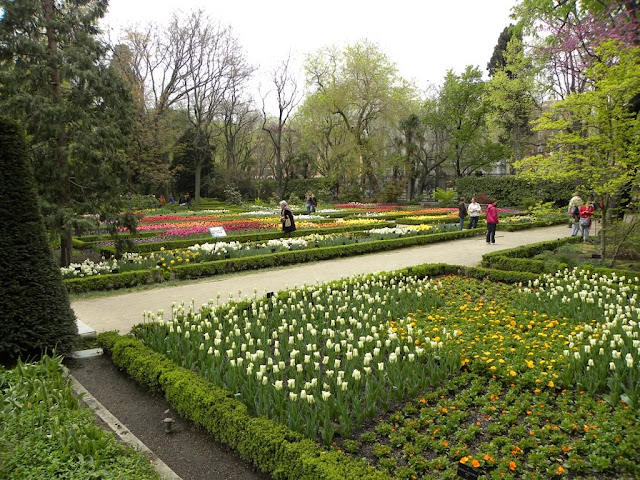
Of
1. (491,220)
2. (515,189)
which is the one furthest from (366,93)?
(491,220)

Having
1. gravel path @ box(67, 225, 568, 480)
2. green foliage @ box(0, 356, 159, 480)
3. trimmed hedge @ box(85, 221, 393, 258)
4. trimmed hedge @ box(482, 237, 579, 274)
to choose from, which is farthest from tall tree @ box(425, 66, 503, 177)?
green foliage @ box(0, 356, 159, 480)

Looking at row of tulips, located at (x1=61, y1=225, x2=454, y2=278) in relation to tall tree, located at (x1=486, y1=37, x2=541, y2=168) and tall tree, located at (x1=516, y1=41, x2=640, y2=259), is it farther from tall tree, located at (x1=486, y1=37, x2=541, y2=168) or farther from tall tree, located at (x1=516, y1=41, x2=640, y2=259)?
tall tree, located at (x1=486, y1=37, x2=541, y2=168)

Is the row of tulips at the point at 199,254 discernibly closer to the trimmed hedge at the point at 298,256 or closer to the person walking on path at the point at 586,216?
the trimmed hedge at the point at 298,256

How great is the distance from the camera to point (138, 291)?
365 inches

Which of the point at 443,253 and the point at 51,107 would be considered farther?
the point at 443,253

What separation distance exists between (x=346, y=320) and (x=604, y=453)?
12.0 ft

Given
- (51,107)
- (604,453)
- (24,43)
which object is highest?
(24,43)

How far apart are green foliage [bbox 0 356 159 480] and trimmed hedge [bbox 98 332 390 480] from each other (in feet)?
2.30

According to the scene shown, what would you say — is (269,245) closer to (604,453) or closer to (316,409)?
(316,409)

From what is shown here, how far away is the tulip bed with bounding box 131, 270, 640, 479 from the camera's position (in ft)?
11.2

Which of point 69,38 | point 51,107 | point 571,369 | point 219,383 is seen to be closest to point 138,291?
point 51,107

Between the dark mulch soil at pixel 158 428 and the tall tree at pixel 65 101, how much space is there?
5.52 m

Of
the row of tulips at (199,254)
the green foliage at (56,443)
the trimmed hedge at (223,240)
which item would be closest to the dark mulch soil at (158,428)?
the green foliage at (56,443)

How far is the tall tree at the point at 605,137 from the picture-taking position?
29.3ft
